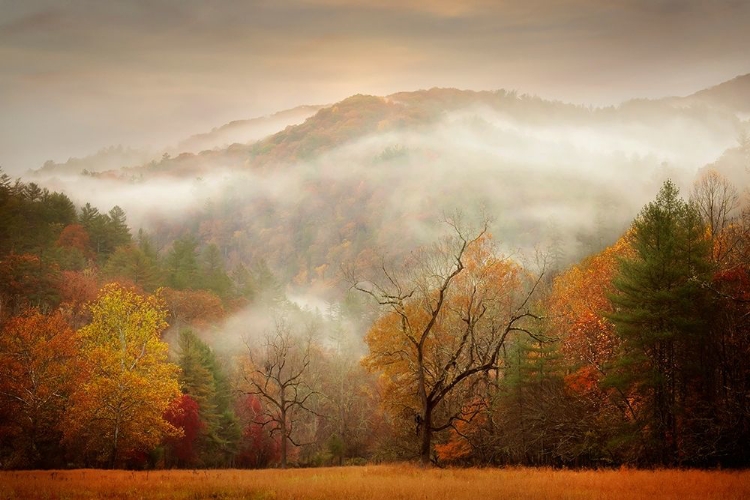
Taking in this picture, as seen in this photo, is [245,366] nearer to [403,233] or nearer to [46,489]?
[46,489]

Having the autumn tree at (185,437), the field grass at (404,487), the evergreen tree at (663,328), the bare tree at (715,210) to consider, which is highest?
the bare tree at (715,210)

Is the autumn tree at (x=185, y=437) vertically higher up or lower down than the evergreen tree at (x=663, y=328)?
lower down

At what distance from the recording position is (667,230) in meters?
32.0

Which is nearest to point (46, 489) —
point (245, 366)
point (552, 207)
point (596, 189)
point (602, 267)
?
point (602, 267)

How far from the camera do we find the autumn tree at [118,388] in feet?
119

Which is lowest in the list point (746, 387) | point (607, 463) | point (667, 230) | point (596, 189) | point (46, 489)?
point (607, 463)

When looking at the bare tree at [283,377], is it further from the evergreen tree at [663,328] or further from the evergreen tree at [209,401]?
the evergreen tree at [663,328]

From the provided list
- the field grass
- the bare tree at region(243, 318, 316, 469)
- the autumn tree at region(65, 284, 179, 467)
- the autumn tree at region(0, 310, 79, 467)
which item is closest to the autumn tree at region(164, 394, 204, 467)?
the autumn tree at region(65, 284, 179, 467)

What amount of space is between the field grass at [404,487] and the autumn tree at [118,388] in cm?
1424

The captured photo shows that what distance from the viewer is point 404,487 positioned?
19.0 m

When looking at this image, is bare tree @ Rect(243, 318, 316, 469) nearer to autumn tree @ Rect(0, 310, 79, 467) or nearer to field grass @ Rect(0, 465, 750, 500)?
autumn tree @ Rect(0, 310, 79, 467)

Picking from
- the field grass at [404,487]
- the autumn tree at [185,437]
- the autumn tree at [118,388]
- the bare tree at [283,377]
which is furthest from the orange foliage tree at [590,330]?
the autumn tree at [185,437]

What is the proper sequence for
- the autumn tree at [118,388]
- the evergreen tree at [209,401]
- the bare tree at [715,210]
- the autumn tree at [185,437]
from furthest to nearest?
the evergreen tree at [209,401] → the autumn tree at [185,437] → the bare tree at [715,210] → the autumn tree at [118,388]

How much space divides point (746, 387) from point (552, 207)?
156 meters
